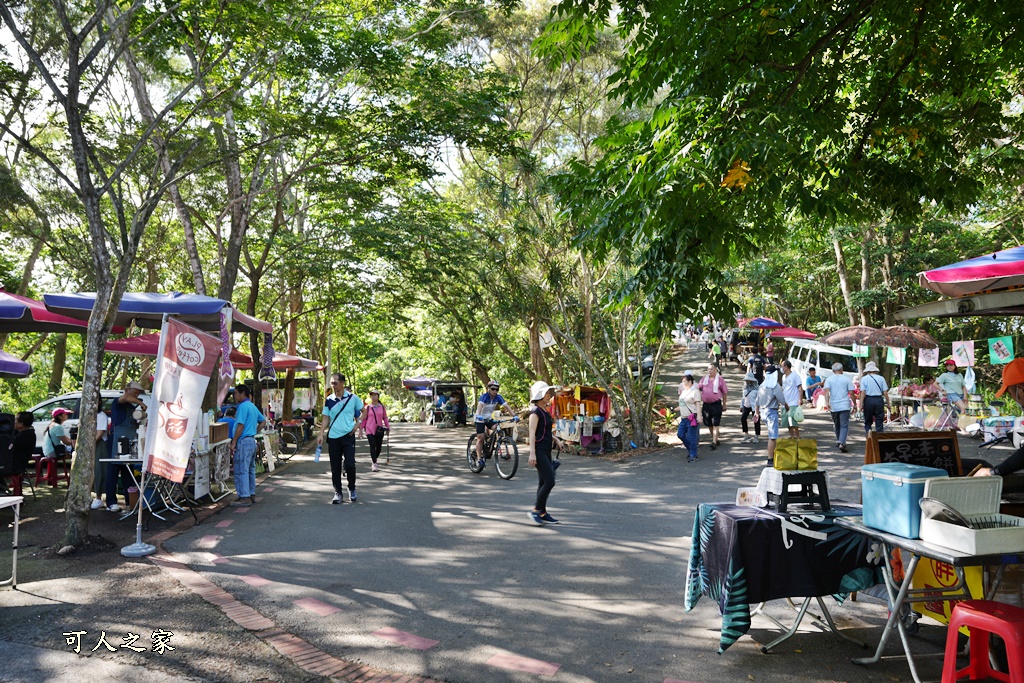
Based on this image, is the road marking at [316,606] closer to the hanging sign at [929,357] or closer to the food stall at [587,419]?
the food stall at [587,419]

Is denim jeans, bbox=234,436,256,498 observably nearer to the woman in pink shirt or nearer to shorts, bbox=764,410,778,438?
the woman in pink shirt

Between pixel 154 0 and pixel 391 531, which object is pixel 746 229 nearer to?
pixel 391 531

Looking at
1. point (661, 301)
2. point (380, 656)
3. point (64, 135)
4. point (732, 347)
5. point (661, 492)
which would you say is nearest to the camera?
point (380, 656)

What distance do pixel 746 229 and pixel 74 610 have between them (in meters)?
6.05

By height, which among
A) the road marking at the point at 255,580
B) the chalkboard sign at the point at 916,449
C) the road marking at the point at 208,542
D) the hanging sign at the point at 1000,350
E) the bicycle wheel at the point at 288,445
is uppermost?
the hanging sign at the point at 1000,350

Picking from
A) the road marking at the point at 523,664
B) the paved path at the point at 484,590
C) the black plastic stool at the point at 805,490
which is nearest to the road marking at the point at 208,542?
the paved path at the point at 484,590

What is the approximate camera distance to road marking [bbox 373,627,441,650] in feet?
17.2

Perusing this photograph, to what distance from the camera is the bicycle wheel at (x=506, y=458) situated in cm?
1360

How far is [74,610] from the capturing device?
5.96m

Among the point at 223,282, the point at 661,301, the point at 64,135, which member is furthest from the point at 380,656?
the point at 64,135

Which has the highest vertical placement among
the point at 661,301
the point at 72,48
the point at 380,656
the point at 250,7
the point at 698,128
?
the point at 250,7

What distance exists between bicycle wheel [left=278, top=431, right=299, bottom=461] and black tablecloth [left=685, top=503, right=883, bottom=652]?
1491 centimetres

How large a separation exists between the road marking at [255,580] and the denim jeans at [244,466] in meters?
4.38

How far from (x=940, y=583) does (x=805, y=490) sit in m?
1.12
